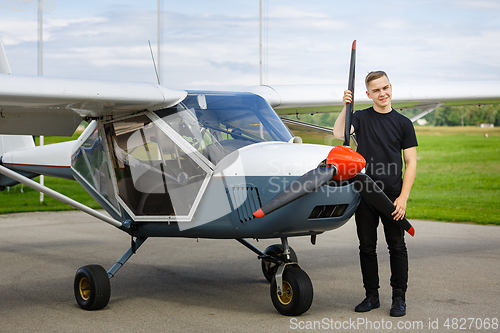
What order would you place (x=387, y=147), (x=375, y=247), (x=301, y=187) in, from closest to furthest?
1. (x=301, y=187)
2. (x=387, y=147)
3. (x=375, y=247)

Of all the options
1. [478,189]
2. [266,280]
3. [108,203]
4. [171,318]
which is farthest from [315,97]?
[478,189]

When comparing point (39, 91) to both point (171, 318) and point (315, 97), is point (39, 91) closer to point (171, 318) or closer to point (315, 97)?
point (171, 318)

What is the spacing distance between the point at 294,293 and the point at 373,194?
109cm

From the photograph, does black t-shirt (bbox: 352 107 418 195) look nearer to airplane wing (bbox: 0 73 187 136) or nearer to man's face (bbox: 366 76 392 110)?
man's face (bbox: 366 76 392 110)

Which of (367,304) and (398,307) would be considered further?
(367,304)

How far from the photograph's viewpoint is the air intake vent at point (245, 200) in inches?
170

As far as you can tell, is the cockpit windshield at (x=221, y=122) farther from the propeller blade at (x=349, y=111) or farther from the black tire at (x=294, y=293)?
the black tire at (x=294, y=293)

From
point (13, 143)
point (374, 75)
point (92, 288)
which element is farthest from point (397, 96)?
point (13, 143)

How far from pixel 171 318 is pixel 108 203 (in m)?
1.58

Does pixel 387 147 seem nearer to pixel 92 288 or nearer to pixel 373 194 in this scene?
pixel 373 194

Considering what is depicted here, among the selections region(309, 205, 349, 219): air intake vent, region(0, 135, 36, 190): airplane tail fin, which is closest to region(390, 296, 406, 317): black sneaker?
region(309, 205, 349, 219): air intake vent

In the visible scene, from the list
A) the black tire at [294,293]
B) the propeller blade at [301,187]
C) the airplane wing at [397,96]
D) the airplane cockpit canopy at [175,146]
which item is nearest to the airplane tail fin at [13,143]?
the airplane cockpit canopy at [175,146]

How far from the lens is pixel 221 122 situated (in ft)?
15.7

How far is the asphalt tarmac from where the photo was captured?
14.4 feet
